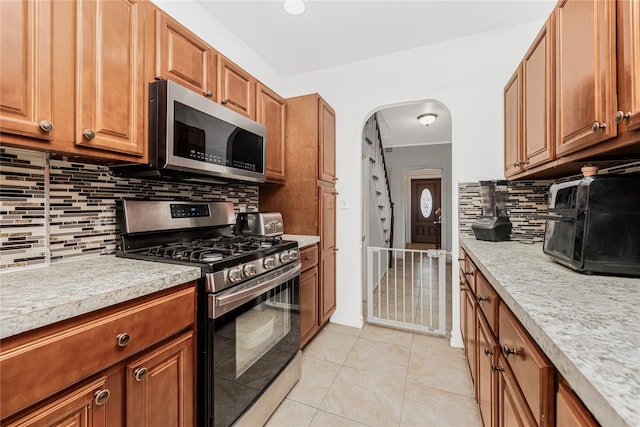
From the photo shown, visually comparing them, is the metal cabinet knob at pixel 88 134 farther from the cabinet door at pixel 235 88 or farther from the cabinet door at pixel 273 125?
the cabinet door at pixel 273 125

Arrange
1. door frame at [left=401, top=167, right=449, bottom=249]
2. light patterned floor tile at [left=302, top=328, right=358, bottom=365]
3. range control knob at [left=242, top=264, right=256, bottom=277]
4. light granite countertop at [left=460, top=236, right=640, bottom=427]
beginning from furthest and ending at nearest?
door frame at [left=401, top=167, right=449, bottom=249] → light patterned floor tile at [left=302, top=328, right=358, bottom=365] → range control knob at [left=242, top=264, right=256, bottom=277] → light granite countertop at [left=460, top=236, right=640, bottom=427]

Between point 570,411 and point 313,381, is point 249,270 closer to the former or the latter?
point 313,381

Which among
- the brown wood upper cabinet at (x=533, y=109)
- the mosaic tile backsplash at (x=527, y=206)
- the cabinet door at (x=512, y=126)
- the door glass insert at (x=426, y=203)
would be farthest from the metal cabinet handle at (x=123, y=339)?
the door glass insert at (x=426, y=203)

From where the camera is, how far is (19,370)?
0.64 meters

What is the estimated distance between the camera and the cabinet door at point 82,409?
686 millimetres

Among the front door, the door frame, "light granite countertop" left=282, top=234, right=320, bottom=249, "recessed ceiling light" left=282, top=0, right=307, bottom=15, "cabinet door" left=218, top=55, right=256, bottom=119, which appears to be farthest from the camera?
the front door

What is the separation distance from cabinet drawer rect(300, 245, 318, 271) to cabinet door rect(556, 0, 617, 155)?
157 centimetres

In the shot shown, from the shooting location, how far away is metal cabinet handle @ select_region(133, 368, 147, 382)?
896 millimetres

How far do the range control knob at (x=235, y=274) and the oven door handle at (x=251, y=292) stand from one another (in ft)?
0.19

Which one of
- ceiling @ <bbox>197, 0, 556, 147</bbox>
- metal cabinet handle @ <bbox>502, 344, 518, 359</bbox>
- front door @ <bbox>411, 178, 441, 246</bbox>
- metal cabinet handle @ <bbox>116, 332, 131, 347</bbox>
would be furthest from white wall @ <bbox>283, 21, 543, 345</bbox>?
front door @ <bbox>411, 178, 441, 246</bbox>

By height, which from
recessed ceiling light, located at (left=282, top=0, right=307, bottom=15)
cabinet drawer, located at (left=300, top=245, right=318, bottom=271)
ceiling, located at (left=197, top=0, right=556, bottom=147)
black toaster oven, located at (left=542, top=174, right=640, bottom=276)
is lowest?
cabinet drawer, located at (left=300, top=245, right=318, bottom=271)

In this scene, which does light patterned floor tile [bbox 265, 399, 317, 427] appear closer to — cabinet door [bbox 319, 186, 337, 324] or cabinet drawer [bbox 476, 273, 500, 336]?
cabinet door [bbox 319, 186, 337, 324]

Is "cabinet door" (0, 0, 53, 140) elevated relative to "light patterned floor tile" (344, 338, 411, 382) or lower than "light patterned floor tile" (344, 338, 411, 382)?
elevated

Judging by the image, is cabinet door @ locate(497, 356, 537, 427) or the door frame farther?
the door frame
